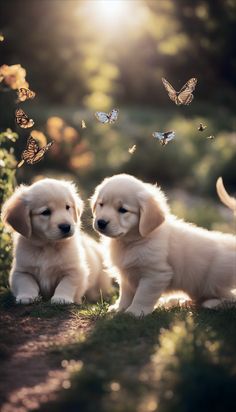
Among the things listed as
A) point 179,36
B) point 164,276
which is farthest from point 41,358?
point 179,36

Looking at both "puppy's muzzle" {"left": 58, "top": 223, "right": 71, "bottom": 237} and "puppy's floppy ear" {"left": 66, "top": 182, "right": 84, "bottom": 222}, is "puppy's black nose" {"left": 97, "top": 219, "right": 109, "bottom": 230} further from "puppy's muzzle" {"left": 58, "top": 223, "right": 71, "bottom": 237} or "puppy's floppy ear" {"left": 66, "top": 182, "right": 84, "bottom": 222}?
"puppy's floppy ear" {"left": 66, "top": 182, "right": 84, "bottom": 222}

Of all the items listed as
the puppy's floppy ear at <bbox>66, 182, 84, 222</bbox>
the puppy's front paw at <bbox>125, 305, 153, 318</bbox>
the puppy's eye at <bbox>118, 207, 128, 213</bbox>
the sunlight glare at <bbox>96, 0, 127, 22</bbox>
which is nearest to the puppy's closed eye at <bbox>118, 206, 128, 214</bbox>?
the puppy's eye at <bbox>118, 207, 128, 213</bbox>

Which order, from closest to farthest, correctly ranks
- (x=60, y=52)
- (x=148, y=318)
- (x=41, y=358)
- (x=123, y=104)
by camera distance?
(x=41, y=358) → (x=148, y=318) → (x=60, y=52) → (x=123, y=104)

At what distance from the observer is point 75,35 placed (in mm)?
12422

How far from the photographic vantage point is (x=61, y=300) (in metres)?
4.92

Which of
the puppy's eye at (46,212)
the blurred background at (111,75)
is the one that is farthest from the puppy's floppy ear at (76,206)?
the blurred background at (111,75)

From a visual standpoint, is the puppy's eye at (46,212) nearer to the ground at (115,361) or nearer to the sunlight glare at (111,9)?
the ground at (115,361)

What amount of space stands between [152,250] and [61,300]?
82 cm

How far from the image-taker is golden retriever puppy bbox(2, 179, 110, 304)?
16.1ft

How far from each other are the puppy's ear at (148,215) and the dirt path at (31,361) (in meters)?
0.80

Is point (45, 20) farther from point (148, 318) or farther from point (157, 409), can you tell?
point (157, 409)

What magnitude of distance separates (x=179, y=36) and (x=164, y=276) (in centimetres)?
711

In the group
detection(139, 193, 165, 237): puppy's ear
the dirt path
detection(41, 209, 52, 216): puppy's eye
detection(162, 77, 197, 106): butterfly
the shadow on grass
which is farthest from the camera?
detection(41, 209, 52, 216): puppy's eye

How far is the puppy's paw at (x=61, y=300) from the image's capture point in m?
4.88
